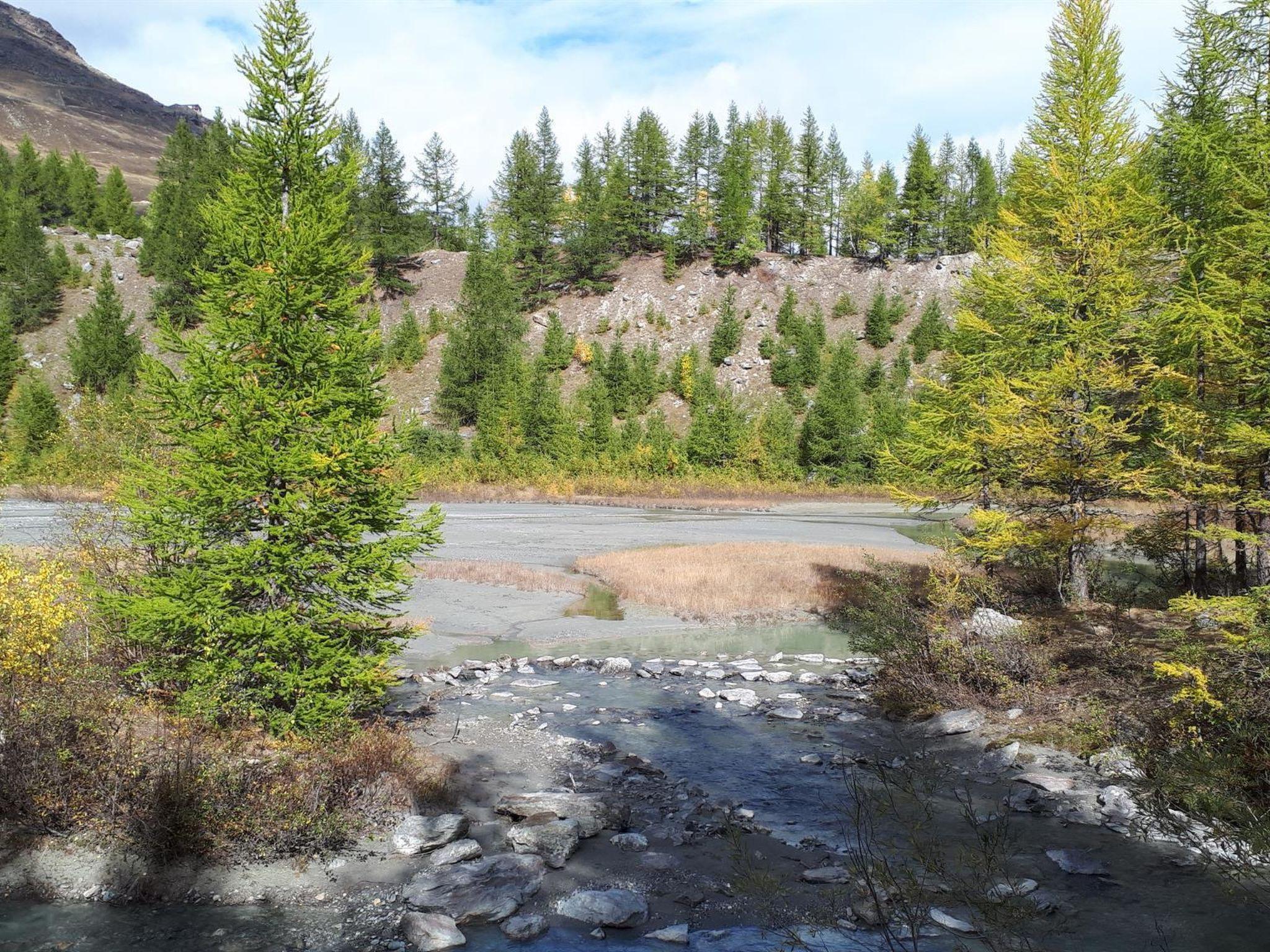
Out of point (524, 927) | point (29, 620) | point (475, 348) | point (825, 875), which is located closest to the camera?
point (524, 927)

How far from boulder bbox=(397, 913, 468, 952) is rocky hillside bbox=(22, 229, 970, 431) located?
61.8 metres

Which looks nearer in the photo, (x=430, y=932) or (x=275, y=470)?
(x=430, y=932)

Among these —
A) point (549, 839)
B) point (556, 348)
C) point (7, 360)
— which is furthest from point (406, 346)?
point (549, 839)

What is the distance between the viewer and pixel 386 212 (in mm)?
80375

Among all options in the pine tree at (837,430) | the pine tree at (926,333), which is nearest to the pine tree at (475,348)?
the pine tree at (837,430)

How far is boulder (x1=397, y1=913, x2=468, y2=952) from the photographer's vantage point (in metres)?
6.74

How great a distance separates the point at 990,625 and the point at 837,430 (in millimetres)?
46101

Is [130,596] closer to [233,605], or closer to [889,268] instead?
[233,605]

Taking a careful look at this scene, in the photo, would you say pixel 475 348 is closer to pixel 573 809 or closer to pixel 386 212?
pixel 386 212

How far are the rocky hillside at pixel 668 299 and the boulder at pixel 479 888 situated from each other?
60646 mm

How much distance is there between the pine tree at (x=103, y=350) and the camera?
189 feet

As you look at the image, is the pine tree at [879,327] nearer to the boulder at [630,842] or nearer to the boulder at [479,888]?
the boulder at [630,842]

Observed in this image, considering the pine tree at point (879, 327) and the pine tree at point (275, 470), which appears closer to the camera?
the pine tree at point (275, 470)

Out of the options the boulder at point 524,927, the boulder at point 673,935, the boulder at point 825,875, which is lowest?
the boulder at point 524,927
